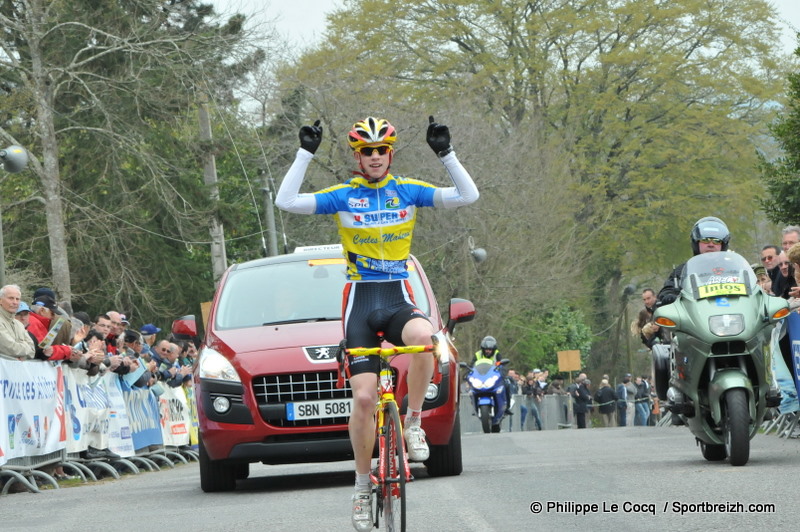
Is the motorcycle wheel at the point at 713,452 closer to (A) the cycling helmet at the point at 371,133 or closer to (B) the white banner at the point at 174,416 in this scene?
(A) the cycling helmet at the point at 371,133

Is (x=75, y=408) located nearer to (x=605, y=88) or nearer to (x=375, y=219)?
(x=375, y=219)

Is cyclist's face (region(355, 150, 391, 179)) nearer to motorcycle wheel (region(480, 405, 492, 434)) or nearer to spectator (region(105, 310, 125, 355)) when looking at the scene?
spectator (region(105, 310, 125, 355))

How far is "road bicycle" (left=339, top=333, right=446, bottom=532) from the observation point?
730 centimetres

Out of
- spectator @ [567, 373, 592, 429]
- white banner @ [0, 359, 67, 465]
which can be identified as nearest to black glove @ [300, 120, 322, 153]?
white banner @ [0, 359, 67, 465]

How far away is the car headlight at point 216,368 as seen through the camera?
1198 cm

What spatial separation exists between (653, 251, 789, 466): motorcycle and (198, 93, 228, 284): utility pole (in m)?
28.1

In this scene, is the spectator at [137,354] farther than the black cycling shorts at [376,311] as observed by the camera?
Yes

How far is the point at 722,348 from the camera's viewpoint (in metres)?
11.5

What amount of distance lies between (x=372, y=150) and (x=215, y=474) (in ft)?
16.0

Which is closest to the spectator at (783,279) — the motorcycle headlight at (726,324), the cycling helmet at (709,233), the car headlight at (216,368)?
the cycling helmet at (709,233)

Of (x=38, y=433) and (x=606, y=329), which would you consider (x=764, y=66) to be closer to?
(x=606, y=329)

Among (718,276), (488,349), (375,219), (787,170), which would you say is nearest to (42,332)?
(718,276)

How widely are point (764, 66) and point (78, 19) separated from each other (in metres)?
28.1

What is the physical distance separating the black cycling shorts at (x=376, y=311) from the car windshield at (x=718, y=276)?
4.07 meters
